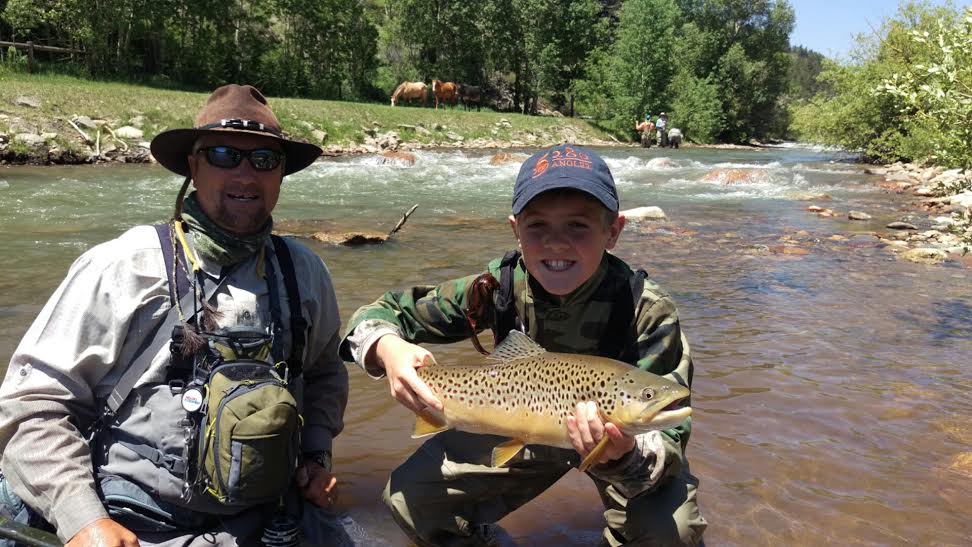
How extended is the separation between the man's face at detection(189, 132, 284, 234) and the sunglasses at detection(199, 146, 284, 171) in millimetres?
13

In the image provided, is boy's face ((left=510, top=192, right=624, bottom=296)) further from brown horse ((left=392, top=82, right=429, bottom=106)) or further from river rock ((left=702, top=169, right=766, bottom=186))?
brown horse ((left=392, top=82, right=429, bottom=106))

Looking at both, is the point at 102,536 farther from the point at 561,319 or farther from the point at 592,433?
the point at 561,319

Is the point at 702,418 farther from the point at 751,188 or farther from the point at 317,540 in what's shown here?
the point at 751,188

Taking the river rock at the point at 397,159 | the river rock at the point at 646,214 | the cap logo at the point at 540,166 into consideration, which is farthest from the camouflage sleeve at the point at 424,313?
the river rock at the point at 397,159

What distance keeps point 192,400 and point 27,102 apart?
24.4m

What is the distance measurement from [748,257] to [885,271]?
1.91 meters

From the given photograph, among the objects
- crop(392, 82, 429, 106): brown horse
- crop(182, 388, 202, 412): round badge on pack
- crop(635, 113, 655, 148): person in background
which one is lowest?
crop(182, 388, 202, 412): round badge on pack

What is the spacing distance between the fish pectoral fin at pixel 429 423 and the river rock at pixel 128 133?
2389 centimetres

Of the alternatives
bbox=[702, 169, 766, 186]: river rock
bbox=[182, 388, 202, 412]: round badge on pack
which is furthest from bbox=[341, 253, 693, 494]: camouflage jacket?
bbox=[702, 169, 766, 186]: river rock

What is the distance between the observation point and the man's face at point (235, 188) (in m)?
2.70

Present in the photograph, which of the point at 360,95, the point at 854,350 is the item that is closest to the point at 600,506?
the point at 854,350

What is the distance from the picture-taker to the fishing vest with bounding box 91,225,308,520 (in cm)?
232

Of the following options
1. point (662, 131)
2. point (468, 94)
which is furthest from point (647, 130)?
point (468, 94)

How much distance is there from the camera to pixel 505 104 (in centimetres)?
6062
